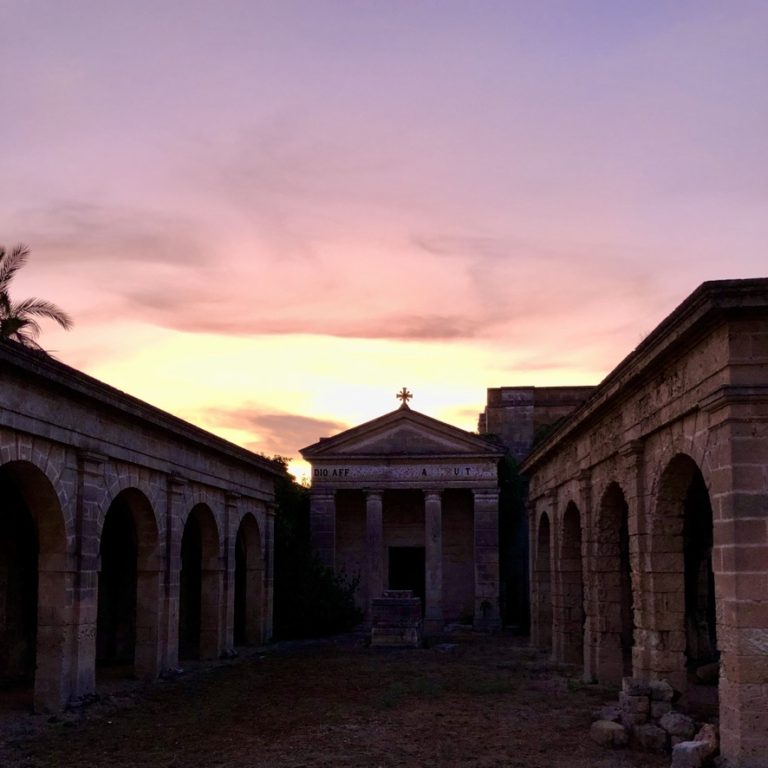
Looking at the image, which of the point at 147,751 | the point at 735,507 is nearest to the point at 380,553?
the point at 147,751

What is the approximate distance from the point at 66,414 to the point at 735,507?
8979 mm

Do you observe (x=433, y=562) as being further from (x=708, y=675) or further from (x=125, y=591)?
(x=708, y=675)

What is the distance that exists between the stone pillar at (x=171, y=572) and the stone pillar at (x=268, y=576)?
6776mm

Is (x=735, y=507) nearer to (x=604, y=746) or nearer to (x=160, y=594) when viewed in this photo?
(x=604, y=746)

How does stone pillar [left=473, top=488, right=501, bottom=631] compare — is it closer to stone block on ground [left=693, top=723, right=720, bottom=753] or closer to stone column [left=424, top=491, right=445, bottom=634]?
stone column [left=424, top=491, right=445, bottom=634]

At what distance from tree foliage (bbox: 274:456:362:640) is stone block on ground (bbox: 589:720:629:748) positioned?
1626 centimetres

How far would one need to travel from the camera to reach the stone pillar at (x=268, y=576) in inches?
1001

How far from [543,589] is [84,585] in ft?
41.3

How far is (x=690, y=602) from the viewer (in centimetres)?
1989

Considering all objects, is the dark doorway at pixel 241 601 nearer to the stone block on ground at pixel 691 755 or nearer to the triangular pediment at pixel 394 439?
the triangular pediment at pixel 394 439

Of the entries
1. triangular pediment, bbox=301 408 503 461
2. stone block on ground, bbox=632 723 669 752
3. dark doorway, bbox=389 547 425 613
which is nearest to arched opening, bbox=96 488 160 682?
stone block on ground, bbox=632 723 669 752

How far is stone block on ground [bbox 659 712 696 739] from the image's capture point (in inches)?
420

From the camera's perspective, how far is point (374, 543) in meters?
32.2

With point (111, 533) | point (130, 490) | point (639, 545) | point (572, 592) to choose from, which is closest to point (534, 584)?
point (572, 592)
